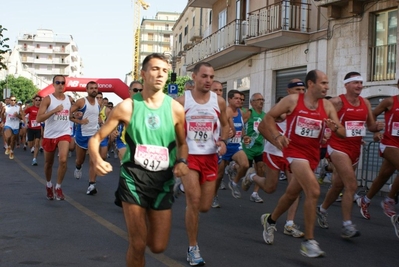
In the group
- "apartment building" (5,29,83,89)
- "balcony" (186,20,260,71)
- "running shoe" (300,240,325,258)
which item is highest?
"apartment building" (5,29,83,89)

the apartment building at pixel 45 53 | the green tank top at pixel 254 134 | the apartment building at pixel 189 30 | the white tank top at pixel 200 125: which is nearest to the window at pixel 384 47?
the green tank top at pixel 254 134

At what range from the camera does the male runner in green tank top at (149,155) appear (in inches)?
174

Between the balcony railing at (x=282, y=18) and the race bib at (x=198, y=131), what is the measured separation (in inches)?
589

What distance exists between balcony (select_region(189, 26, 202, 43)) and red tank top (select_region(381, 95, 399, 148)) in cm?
3215

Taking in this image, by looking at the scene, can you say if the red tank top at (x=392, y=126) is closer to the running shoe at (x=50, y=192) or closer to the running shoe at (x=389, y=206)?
the running shoe at (x=389, y=206)

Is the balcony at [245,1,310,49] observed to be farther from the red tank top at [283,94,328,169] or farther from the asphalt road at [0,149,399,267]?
the red tank top at [283,94,328,169]

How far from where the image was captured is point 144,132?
176 inches

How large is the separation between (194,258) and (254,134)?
18.6ft

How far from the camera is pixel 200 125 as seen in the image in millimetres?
6578

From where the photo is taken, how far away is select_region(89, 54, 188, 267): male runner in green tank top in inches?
174

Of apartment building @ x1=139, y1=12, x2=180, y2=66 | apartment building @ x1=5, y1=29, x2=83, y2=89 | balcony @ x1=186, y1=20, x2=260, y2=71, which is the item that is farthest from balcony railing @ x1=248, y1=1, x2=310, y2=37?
apartment building @ x1=5, y1=29, x2=83, y2=89

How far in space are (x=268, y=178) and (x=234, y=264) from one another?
2.50 meters

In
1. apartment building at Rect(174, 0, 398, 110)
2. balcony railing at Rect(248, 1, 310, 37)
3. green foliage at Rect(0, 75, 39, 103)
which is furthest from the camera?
green foliage at Rect(0, 75, 39, 103)

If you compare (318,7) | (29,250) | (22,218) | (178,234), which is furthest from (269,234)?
(318,7)
